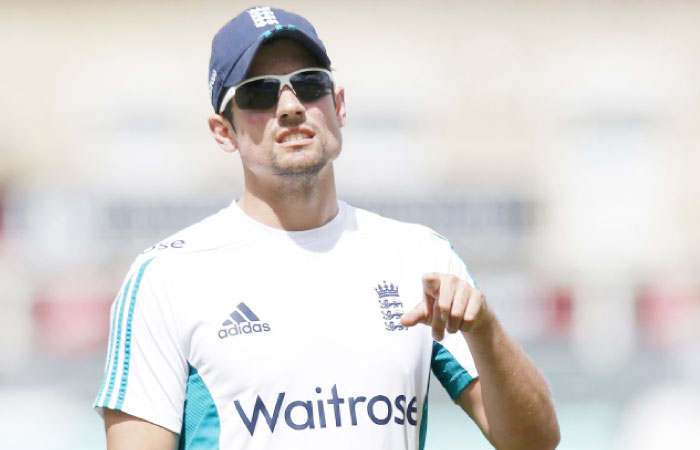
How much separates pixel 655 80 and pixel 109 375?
47.5 ft

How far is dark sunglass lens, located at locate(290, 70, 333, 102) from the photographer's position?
8.50 ft

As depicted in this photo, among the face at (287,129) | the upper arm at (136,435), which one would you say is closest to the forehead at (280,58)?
the face at (287,129)

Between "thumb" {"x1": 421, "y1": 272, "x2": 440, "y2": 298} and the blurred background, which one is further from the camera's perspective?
the blurred background

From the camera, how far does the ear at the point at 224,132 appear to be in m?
2.73

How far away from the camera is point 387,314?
251 cm

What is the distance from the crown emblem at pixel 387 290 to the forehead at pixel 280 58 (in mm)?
554

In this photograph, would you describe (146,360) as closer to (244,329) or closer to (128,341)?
(128,341)

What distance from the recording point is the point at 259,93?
2602 millimetres

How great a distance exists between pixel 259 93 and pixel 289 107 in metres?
0.10

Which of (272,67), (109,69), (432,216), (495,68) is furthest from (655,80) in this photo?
(272,67)

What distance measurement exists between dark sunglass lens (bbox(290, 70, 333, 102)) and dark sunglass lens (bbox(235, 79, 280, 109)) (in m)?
0.05

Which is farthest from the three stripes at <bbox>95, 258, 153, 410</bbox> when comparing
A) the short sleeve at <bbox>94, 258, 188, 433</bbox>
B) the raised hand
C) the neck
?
the raised hand

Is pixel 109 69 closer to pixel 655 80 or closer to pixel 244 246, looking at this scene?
pixel 655 80

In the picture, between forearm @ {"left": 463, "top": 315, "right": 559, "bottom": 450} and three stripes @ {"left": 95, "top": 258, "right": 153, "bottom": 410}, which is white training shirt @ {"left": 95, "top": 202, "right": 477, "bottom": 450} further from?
forearm @ {"left": 463, "top": 315, "right": 559, "bottom": 450}
